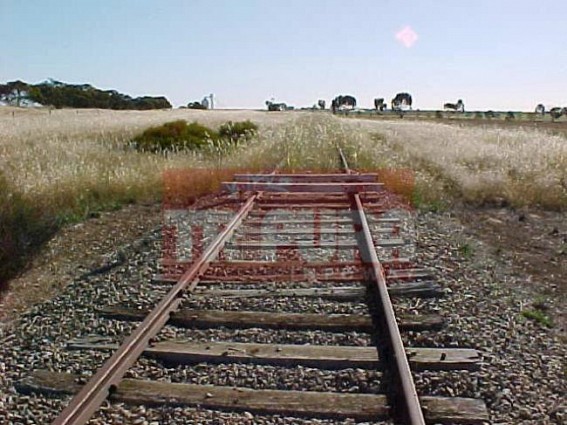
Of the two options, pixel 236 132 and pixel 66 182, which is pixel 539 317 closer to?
pixel 66 182

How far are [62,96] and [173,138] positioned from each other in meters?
81.7

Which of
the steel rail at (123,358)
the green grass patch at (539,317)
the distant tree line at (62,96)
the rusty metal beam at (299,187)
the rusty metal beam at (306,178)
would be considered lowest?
the green grass patch at (539,317)

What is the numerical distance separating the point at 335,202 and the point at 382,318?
5658mm

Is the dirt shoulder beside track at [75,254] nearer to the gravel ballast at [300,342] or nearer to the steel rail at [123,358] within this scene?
the gravel ballast at [300,342]

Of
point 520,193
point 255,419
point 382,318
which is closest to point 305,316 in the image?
point 382,318

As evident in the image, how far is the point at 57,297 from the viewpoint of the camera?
5504mm

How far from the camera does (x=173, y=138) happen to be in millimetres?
19516

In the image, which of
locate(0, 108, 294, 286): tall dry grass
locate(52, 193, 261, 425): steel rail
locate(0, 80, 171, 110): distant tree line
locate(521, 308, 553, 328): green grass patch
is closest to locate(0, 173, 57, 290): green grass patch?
locate(0, 108, 294, 286): tall dry grass

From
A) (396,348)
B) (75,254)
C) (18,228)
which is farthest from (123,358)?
(18,228)

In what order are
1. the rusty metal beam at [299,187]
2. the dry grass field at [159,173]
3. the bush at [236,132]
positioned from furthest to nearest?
the bush at [236,132], the rusty metal beam at [299,187], the dry grass field at [159,173]

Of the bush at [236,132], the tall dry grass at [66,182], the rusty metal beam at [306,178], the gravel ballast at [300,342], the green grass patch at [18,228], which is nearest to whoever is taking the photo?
the gravel ballast at [300,342]

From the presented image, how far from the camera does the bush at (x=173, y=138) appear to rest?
18.3m

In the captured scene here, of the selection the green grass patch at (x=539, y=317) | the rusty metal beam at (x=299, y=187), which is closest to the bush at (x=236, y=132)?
the rusty metal beam at (x=299, y=187)

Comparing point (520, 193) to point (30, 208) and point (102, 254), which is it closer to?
point (102, 254)
